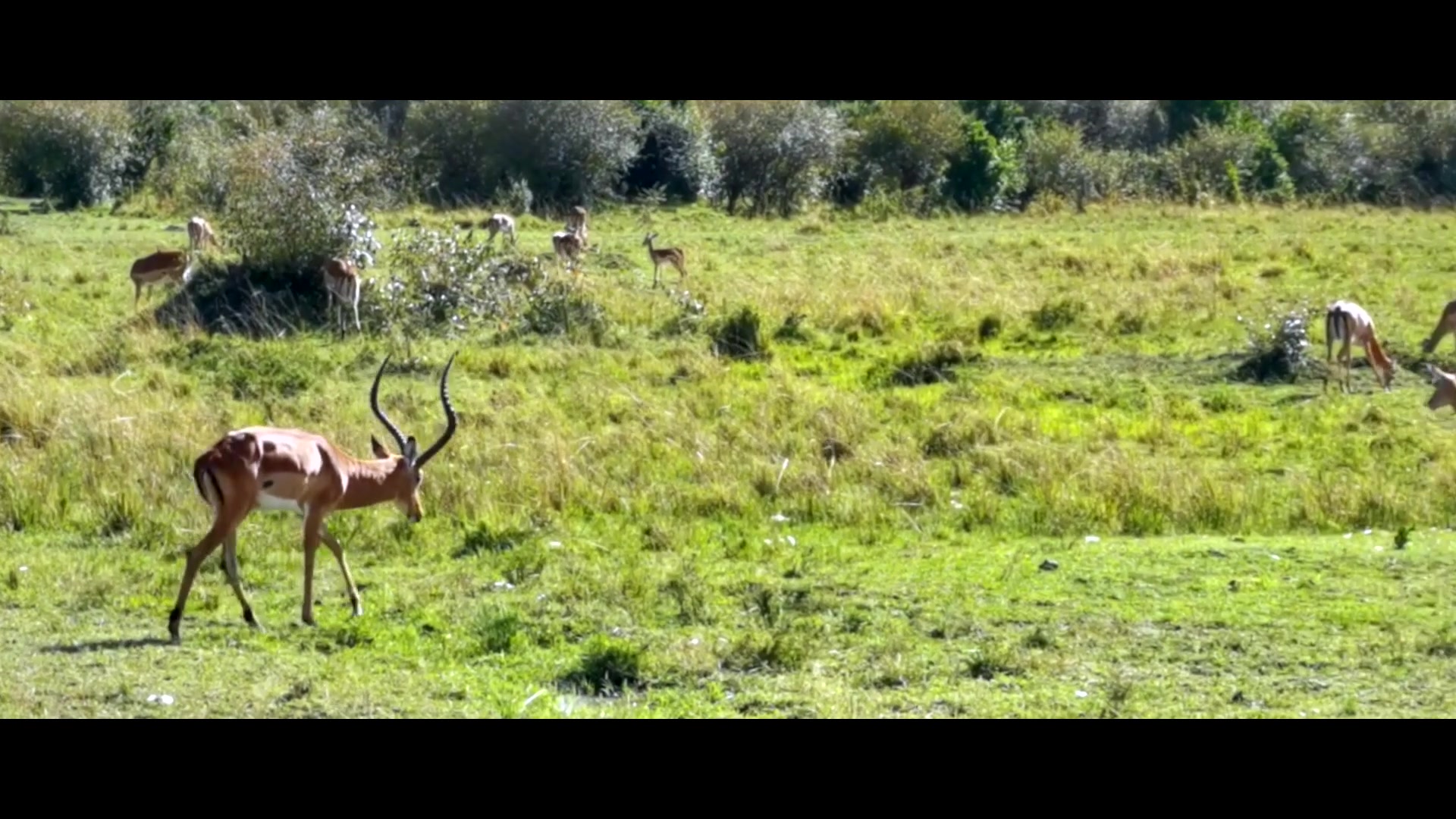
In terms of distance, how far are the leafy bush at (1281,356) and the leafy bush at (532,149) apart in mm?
18428

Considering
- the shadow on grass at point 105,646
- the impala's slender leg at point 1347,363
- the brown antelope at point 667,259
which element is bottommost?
the impala's slender leg at point 1347,363

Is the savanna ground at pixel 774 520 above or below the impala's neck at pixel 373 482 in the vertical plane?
below

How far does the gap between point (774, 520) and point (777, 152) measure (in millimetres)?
23986

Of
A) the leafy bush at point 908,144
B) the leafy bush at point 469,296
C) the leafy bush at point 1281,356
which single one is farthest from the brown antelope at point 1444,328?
the leafy bush at point 908,144

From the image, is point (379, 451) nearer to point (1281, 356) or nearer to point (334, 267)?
point (334, 267)

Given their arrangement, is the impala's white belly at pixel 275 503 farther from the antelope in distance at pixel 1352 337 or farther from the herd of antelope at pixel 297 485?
the antelope in distance at pixel 1352 337

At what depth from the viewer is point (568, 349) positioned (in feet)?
53.9

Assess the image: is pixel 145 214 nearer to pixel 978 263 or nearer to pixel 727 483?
pixel 978 263

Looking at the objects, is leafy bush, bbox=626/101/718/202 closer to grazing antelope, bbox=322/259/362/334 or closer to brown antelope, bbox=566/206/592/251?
brown antelope, bbox=566/206/592/251

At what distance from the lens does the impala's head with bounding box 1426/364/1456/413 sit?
13820 millimetres

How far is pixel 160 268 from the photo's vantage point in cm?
1823

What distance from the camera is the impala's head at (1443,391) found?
13.8 meters

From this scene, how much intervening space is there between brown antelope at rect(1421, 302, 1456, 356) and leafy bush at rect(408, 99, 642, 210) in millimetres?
18278
